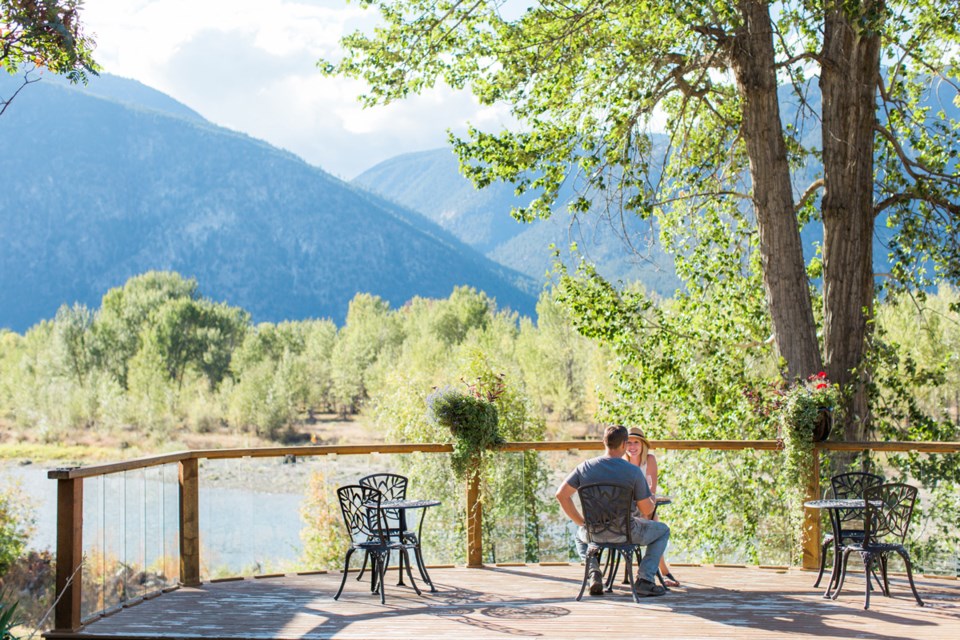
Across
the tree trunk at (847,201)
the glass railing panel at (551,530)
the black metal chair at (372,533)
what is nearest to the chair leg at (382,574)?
the black metal chair at (372,533)

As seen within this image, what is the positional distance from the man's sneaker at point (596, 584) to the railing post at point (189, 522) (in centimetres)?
285

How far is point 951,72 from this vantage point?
11.0 m

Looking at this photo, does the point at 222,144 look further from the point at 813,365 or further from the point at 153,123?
the point at 813,365

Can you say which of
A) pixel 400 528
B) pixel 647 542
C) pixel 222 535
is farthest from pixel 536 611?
pixel 222 535

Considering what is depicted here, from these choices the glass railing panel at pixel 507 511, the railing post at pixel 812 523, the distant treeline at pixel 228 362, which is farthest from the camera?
the distant treeline at pixel 228 362

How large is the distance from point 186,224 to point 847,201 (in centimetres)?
11721

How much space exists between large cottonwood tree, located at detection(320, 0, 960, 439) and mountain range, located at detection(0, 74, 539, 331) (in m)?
103

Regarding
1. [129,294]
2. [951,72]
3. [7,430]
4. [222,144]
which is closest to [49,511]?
[7,430]

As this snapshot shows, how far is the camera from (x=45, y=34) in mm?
5531

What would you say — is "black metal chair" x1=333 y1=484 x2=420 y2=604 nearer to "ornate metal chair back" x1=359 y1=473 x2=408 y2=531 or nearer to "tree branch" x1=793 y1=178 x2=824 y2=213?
"ornate metal chair back" x1=359 y1=473 x2=408 y2=531

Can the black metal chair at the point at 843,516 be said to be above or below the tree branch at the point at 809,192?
below

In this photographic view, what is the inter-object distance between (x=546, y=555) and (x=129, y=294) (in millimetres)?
60233

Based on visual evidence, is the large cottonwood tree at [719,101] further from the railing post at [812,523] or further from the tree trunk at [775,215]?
the railing post at [812,523]

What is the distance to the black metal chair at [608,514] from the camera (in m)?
5.70
